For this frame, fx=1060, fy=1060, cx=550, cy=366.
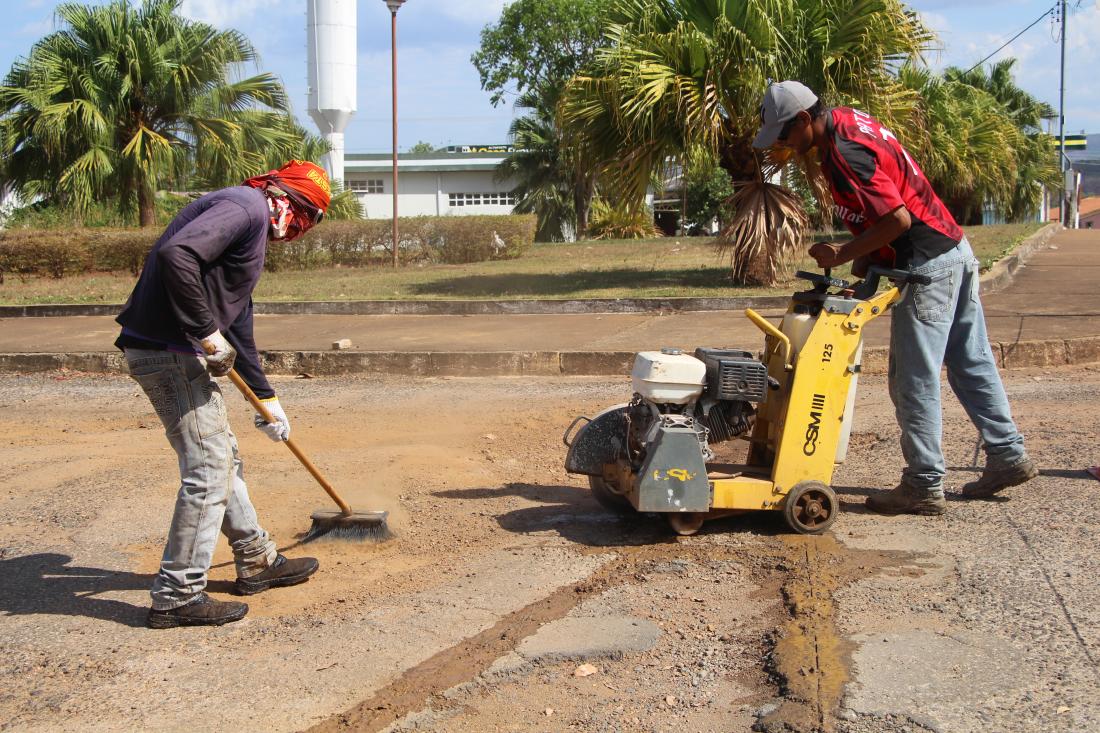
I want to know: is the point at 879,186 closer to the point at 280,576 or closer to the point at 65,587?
the point at 280,576

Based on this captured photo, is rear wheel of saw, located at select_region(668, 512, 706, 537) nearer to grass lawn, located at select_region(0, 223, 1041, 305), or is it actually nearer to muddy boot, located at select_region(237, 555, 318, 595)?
muddy boot, located at select_region(237, 555, 318, 595)

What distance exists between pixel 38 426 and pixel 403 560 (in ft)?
14.1

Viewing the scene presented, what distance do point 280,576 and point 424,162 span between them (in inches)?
1896

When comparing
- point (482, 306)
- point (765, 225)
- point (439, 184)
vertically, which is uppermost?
point (439, 184)

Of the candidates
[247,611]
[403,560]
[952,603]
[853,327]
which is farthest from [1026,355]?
[247,611]

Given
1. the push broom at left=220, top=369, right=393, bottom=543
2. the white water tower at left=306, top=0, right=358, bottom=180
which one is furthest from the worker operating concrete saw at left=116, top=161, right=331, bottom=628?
the white water tower at left=306, top=0, right=358, bottom=180

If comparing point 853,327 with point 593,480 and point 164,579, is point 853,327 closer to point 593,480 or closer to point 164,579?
point 593,480

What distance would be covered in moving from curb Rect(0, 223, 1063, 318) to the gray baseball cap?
24.0 feet

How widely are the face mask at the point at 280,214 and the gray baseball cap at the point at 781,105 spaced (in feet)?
6.60

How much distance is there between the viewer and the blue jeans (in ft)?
15.6

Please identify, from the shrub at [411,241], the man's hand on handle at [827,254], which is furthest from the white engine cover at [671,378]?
the shrub at [411,241]

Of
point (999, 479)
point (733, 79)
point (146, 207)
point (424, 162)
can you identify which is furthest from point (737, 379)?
point (424, 162)

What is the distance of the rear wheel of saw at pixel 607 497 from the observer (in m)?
4.97

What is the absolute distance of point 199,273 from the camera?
11.9 feet
